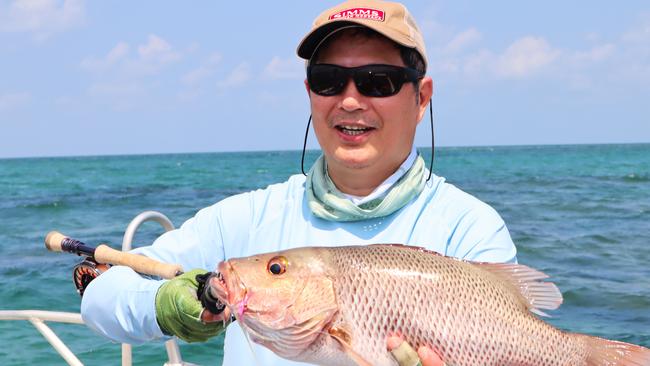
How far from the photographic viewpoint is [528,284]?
7.84ft

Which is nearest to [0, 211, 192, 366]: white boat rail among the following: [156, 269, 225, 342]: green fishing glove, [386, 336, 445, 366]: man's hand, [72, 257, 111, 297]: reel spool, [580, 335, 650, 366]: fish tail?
[72, 257, 111, 297]: reel spool

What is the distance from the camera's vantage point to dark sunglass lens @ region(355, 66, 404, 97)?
102 inches

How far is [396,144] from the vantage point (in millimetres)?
2711

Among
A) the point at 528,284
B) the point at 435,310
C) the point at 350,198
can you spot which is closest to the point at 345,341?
the point at 435,310

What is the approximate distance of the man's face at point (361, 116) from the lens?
2.62m

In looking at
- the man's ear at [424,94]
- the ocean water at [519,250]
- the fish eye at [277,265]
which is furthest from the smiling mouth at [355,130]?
the ocean water at [519,250]

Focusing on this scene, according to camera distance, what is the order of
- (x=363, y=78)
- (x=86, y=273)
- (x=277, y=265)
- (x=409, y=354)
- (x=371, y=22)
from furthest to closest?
(x=86, y=273)
(x=363, y=78)
(x=371, y=22)
(x=277, y=265)
(x=409, y=354)

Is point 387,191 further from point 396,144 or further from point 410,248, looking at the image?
point 410,248

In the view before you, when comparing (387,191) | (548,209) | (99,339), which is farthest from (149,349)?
(548,209)

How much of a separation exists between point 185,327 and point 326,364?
1.52ft

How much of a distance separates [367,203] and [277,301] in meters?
0.65

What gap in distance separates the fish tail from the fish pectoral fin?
2.50 ft

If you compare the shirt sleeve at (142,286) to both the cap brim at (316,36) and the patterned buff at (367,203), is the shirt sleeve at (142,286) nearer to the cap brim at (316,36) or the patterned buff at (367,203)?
the patterned buff at (367,203)

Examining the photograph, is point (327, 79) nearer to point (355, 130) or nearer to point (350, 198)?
point (355, 130)
